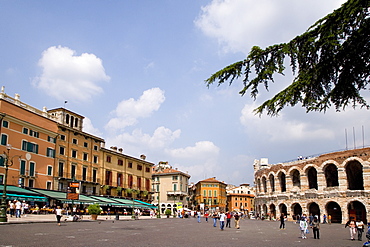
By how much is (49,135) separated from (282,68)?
128ft

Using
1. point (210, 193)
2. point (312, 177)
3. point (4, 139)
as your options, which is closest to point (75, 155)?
point (4, 139)

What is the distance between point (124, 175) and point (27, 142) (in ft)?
72.5

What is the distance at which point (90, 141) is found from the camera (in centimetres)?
5103

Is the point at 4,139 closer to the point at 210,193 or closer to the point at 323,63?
the point at 323,63

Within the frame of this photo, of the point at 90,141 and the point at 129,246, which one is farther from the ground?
the point at 90,141

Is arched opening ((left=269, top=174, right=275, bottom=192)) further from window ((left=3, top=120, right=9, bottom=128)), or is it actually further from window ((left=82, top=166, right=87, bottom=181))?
window ((left=3, top=120, right=9, bottom=128))

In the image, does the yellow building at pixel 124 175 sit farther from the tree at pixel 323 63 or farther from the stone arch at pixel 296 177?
the tree at pixel 323 63

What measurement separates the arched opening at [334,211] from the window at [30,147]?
38031 mm

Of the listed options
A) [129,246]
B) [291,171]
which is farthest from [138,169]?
→ [129,246]

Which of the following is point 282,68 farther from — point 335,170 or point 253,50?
point 335,170

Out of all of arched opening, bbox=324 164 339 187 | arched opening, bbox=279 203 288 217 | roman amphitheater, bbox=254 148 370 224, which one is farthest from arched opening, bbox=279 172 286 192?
arched opening, bbox=324 164 339 187

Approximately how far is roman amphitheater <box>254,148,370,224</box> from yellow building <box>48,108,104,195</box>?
27714mm

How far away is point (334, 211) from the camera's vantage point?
48000mm

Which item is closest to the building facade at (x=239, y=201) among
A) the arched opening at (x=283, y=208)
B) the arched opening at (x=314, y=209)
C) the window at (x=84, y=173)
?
the arched opening at (x=283, y=208)
